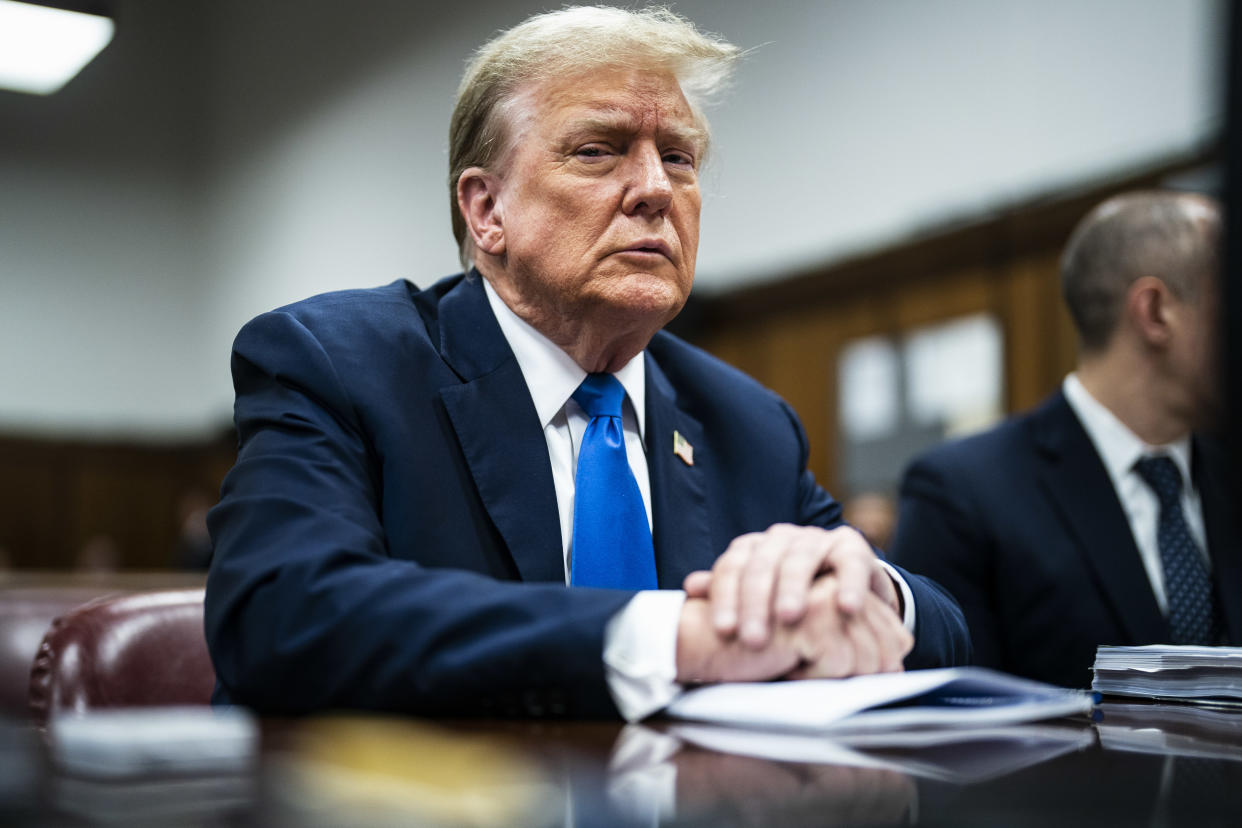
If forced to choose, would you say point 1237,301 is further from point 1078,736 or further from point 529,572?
point 529,572

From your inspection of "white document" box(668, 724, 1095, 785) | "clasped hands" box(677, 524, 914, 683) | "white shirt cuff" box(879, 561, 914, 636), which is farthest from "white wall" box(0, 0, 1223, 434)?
"white shirt cuff" box(879, 561, 914, 636)

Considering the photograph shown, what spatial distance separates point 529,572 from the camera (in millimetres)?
1459

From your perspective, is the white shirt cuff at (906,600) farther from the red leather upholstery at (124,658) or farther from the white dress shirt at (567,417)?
the red leather upholstery at (124,658)

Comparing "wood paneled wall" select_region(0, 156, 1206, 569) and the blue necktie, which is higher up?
"wood paneled wall" select_region(0, 156, 1206, 569)

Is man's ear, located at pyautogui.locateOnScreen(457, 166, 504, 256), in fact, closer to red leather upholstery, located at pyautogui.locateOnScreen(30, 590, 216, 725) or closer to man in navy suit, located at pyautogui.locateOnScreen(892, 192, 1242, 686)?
red leather upholstery, located at pyautogui.locateOnScreen(30, 590, 216, 725)

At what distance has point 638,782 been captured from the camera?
706 millimetres

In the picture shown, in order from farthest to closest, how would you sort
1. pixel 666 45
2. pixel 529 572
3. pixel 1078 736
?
pixel 666 45
pixel 529 572
pixel 1078 736

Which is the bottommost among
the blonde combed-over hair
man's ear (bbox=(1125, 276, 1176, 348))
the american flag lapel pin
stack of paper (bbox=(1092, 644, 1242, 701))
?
stack of paper (bbox=(1092, 644, 1242, 701))

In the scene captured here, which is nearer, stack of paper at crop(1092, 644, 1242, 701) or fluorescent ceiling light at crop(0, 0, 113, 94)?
stack of paper at crop(1092, 644, 1242, 701)

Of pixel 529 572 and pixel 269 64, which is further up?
pixel 269 64

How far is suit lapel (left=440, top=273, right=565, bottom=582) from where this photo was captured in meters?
1.48

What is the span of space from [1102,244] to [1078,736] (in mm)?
1853

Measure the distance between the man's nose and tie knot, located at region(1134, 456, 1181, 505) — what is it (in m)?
1.21

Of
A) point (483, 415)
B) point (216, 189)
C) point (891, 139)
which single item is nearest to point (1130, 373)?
point (483, 415)
